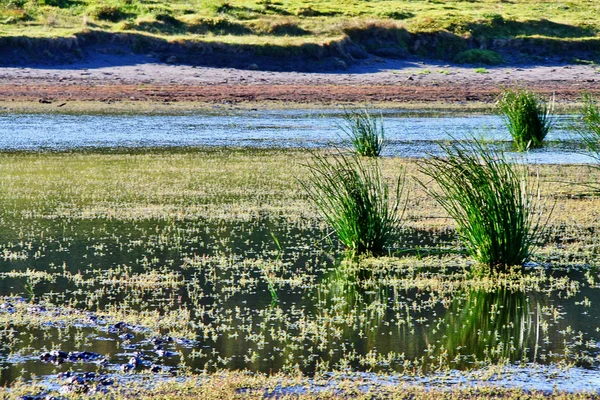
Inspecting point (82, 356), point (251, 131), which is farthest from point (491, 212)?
point (251, 131)

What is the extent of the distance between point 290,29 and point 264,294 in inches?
1426

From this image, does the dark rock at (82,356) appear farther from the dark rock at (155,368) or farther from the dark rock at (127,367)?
the dark rock at (155,368)

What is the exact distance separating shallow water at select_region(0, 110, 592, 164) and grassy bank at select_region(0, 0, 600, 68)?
935 centimetres

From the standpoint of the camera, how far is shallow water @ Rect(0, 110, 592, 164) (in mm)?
21242

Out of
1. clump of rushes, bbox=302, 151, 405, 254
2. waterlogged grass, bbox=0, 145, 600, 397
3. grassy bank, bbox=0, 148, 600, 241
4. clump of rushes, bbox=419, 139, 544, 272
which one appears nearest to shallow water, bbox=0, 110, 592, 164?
grassy bank, bbox=0, 148, 600, 241

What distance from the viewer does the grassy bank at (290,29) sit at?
1487 inches

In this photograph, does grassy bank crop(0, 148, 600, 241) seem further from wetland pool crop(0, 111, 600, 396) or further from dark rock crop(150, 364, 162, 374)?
dark rock crop(150, 364, 162, 374)

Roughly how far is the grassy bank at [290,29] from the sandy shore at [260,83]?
1.52 metres

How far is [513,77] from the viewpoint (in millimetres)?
39188

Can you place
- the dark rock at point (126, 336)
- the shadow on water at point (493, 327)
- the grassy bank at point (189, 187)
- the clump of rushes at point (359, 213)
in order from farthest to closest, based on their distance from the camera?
the grassy bank at point (189, 187) < the clump of rushes at point (359, 213) < the dark rock at point (126, 336) < the shadow on water at point (493, 327)

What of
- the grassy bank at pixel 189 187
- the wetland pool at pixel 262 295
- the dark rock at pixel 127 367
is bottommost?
the grassy bank at pixel 189 187

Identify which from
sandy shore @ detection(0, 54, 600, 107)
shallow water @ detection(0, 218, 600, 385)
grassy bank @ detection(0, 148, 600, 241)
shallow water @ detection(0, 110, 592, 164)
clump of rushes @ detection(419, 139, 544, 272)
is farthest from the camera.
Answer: sandy shore @ detection(0, 54, 600, 107)

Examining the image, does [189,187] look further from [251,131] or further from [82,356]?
[251,131]

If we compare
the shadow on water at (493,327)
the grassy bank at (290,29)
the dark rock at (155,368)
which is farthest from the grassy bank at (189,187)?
the grassy bank at (290,29)
